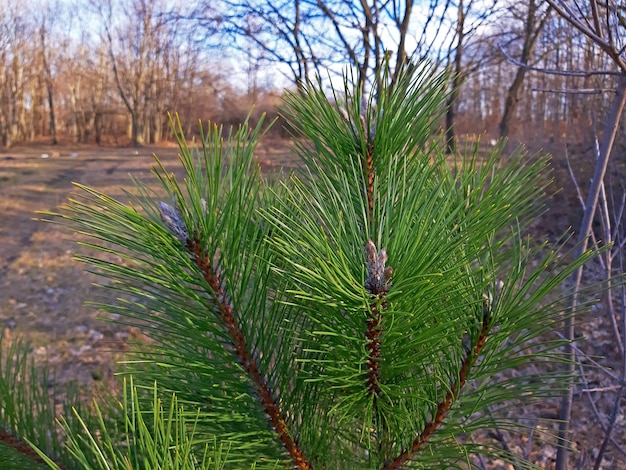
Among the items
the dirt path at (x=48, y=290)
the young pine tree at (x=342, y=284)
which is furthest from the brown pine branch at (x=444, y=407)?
the dirt path at (x=48, y=290)

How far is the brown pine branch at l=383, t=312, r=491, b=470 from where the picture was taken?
2.81ft

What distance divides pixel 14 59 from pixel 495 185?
26395mm

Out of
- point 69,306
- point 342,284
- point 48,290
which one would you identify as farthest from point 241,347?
point 48,290

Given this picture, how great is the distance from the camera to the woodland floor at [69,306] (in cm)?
386

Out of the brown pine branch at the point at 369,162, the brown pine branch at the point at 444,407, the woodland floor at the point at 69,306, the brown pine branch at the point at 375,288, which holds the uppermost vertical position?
the brown pine branch at the point at 369,162

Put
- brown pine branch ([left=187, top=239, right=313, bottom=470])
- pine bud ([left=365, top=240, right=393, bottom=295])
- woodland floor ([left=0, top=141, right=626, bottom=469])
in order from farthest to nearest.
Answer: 1. woodland floor ([left=0, top=141, right=626, bottom=469])
2. brown pine branch ([left=187, top=239, right=313, bottom=470])
3. pine bud ([left=365, top=240, right=393, bottom=295])

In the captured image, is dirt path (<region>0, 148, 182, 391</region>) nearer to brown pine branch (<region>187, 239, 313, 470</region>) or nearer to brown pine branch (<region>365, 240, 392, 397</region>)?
brown pine branch (<region>187, 239, 313, 470</region>)

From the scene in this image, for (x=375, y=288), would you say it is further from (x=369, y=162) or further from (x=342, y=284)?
(x=369, y=162)

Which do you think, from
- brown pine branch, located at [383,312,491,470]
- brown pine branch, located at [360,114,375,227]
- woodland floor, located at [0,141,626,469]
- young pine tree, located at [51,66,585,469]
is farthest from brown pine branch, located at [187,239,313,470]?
woodland floor, located at [0,141,626,469]

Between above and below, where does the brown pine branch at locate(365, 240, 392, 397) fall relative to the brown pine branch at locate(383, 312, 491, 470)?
above

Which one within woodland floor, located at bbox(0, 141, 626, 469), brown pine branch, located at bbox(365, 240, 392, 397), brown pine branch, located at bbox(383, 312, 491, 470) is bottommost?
woodland floor, located at bbox(0, 141, 626, 469)

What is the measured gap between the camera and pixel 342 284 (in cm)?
64

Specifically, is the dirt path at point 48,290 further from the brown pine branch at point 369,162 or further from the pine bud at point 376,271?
the pine bud at point 376,271

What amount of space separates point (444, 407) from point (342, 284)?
1.43 feet
